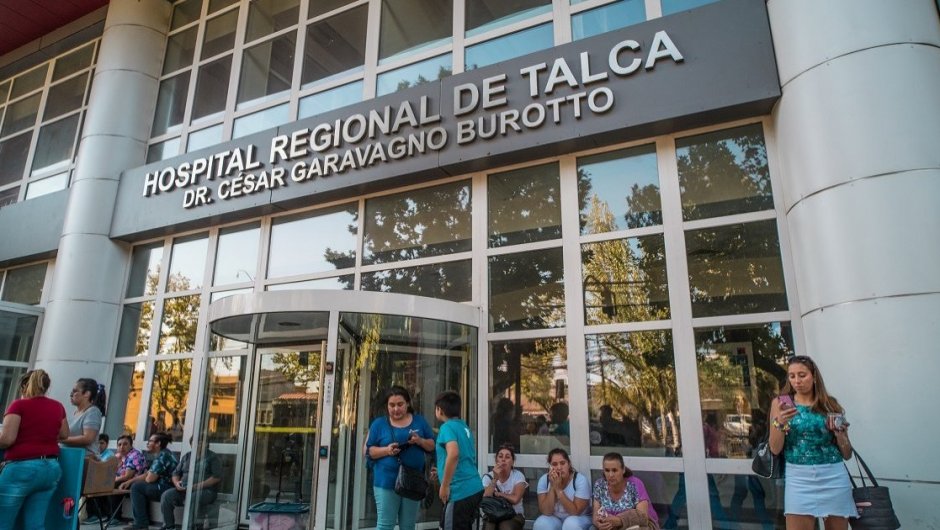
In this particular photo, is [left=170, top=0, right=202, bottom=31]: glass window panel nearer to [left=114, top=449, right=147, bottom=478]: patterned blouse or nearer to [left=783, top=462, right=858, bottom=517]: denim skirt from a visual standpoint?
[left=114, top=449, right=147, bottom=478]: patterned blouse

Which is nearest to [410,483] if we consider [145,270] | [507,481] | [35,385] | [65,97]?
[507,481]

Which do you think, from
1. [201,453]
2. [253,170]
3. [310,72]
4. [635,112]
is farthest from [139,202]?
[635,112]

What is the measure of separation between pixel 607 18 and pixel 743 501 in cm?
519

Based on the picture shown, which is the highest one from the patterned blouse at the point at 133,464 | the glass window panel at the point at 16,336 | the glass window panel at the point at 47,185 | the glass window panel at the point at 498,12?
the glass window panel at the point at 498,12

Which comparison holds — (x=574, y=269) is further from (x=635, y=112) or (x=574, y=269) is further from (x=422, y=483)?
(x=422, y=483)

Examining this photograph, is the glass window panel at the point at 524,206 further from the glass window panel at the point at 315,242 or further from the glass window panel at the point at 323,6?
the glass window panel at the point at 323,6

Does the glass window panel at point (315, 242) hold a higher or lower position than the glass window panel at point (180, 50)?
lower

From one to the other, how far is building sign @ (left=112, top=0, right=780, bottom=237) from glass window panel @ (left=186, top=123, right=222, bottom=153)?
573mm

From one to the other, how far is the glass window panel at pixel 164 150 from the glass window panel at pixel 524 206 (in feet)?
19.8

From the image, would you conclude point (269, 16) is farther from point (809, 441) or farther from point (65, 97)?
point (809, 441)

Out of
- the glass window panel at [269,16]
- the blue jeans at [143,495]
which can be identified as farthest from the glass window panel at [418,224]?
the glass window panel at [269,16]

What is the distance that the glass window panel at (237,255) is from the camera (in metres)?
8.52

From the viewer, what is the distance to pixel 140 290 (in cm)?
964

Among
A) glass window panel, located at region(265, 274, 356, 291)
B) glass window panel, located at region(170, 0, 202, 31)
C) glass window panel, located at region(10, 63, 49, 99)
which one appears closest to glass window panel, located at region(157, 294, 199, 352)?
glass window panel, located at region(265, 274, 356, 291)
